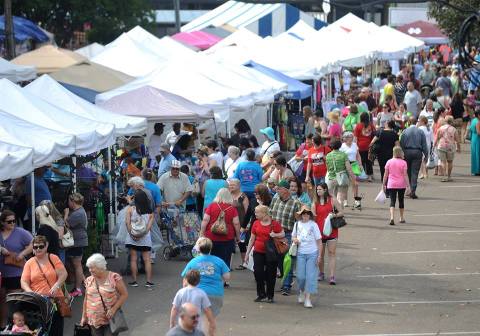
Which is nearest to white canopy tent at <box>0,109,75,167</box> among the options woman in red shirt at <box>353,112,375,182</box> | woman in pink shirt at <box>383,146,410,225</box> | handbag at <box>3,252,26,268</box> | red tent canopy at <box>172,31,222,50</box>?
handbag at <box>3,252,26,268</box>

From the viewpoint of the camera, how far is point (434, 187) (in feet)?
84.5

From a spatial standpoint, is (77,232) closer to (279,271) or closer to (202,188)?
(279,271)

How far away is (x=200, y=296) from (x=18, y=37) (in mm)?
33785

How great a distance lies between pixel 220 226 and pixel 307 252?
1.32 metres

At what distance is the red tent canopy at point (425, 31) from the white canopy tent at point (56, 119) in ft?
146

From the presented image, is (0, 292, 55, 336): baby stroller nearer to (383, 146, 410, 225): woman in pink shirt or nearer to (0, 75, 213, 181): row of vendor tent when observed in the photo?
(0, 75, 213, 181): row of vendor tent

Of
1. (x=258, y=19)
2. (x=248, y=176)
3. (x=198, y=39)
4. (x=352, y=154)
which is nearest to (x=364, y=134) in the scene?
(x=352, y=154)

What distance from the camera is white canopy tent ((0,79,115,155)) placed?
15.8 meters

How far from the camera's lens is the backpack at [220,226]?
15.3 metres

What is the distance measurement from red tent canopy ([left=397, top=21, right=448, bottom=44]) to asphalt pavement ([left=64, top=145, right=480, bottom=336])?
3890 cm

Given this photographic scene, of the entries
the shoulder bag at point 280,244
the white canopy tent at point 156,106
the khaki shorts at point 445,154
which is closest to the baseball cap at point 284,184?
Answer: the shoulder bag at point 280,244

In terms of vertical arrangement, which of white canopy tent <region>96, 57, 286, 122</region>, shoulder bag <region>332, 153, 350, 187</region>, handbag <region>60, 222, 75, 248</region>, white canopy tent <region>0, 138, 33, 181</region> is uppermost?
white canopy tent <region>96, 57, 286, 122</region>

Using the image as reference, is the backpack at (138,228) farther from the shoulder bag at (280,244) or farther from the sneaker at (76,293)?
the shoulder bag at (280,244)

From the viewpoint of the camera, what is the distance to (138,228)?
15.9m
